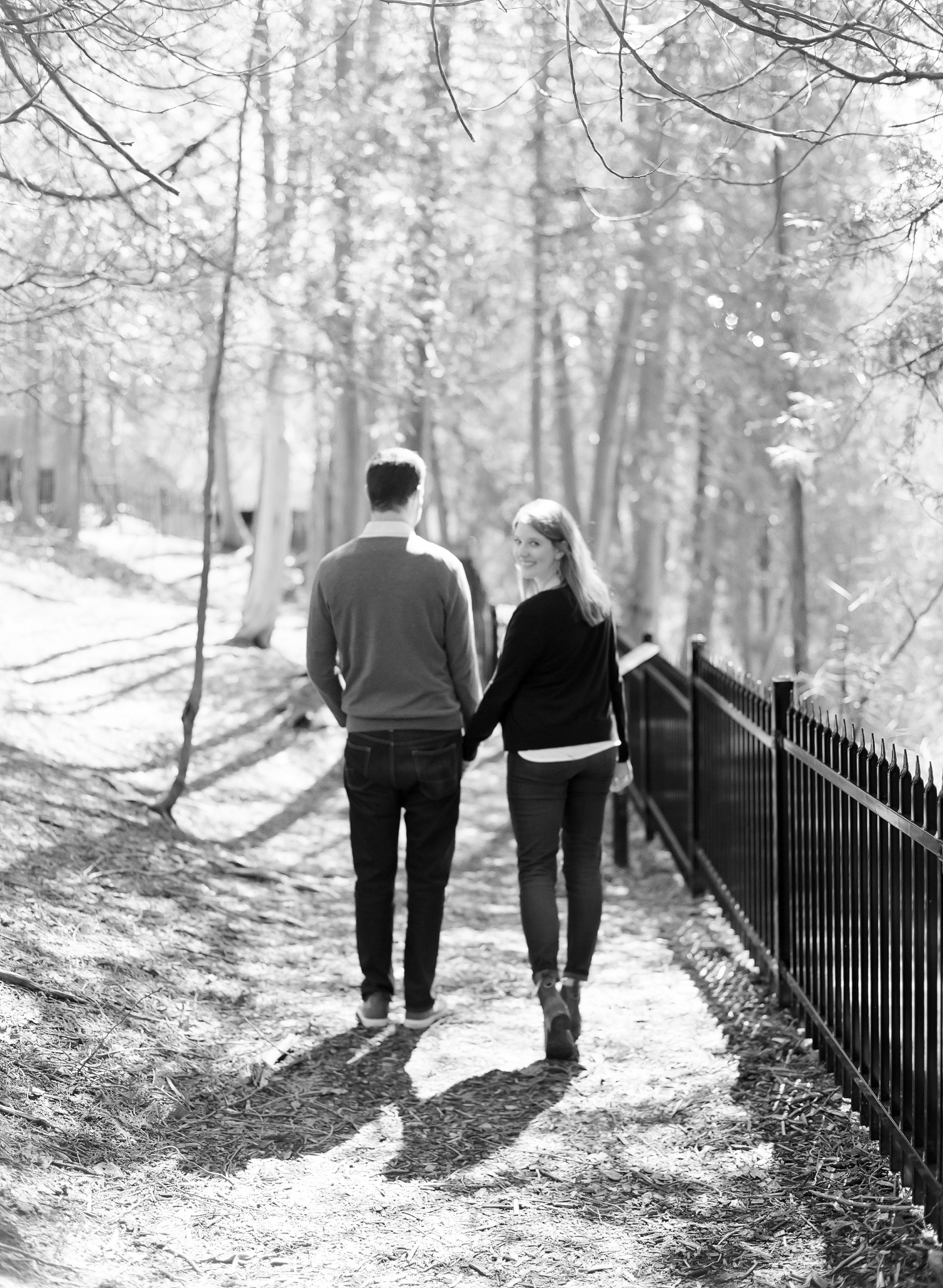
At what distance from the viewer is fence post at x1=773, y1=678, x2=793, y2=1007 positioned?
16.3ft

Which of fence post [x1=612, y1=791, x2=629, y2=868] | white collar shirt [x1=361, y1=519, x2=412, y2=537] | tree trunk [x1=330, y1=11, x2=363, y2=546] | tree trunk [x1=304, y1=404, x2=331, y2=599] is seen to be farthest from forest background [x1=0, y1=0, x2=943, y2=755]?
fence post [x1=612, y1=791, x2=629, y2=868]

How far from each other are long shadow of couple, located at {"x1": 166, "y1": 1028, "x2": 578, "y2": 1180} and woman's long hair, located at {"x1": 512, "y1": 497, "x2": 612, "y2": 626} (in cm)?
164

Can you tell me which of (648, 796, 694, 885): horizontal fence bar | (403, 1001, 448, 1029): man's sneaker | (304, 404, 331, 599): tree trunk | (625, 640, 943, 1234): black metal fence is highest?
(304, 404, 331, 599): tree trunk

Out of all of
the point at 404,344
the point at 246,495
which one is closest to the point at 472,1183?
the point at 404,344

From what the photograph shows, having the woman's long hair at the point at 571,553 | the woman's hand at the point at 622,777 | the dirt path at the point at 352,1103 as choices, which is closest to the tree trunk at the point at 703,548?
the dirt path at the point at 352,1103

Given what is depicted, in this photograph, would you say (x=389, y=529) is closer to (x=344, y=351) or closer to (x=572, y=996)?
(x=572, y=996)

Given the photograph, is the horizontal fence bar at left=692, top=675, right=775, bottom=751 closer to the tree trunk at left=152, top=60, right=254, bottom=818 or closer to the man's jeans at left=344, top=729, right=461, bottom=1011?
the man's jeans at left=344, top=729, right=461, bottom=1011

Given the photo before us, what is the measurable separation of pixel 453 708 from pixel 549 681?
366 mm

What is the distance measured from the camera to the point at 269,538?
15414 mm

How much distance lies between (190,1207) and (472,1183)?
78 cm

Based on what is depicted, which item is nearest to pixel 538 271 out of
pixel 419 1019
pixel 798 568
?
pixel 798 568

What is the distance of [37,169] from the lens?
6066 mm

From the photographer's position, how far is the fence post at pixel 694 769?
691cm

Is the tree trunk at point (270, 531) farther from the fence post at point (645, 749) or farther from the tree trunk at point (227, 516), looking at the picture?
the tree trunk at point (227, 516)
